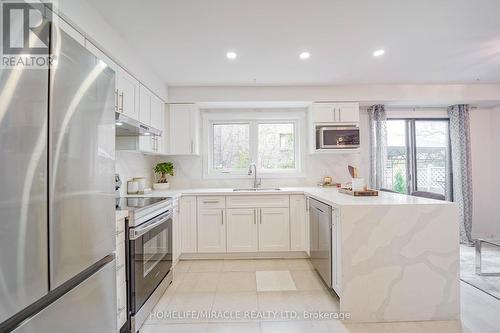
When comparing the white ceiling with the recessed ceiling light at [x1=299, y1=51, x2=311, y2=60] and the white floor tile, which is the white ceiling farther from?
the white floor tile

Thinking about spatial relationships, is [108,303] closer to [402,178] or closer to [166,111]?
[166,111]

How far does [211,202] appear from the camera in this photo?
3326 mm

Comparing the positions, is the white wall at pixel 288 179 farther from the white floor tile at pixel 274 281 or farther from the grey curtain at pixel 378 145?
the white floor tile at pixel 274 281

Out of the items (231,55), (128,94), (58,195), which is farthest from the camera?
(231,55)

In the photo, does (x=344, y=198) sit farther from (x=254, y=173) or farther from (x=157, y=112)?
(x=157, y=112)

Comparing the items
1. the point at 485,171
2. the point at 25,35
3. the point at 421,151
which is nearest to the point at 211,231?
the point at 25,35

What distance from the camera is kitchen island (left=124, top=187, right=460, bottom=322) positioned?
1.93m

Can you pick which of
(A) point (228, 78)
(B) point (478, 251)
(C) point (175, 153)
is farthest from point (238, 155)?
(B) point (478, 251)

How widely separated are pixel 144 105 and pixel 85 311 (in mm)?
2321

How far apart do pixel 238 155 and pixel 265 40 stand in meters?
2.06

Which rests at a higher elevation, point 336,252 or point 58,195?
point 58,195

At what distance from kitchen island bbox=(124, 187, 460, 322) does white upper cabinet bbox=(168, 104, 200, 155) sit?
2523 mm

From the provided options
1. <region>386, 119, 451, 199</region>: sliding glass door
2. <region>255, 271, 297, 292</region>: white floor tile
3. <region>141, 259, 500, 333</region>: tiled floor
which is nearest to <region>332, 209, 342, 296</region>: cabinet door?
<region>141, 259, 500, 333</region>: tiled floor

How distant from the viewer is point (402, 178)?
418cm
